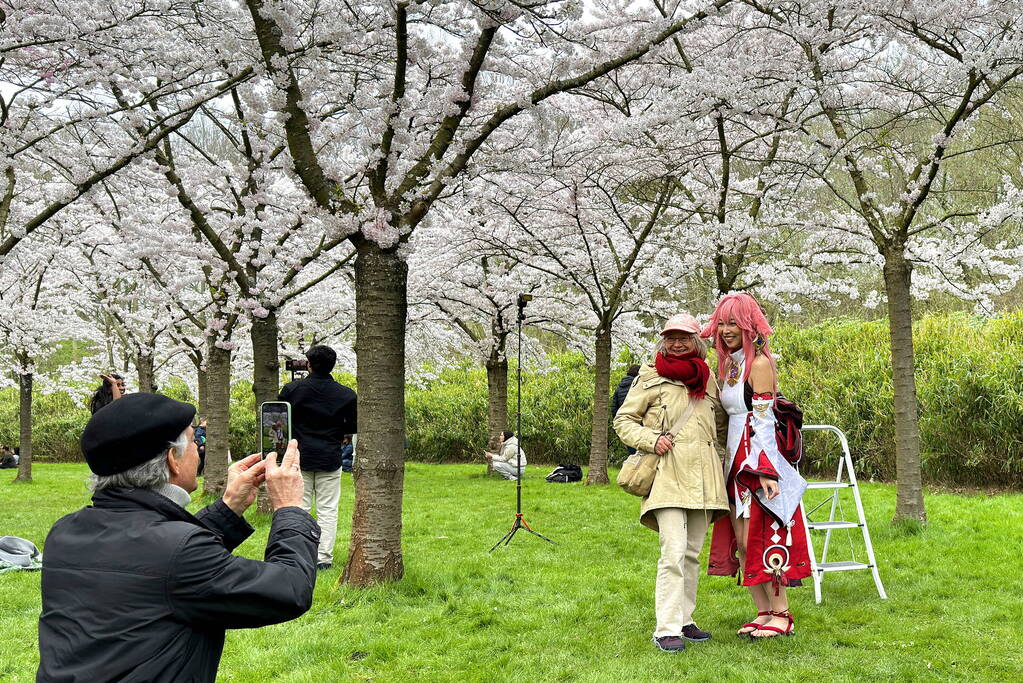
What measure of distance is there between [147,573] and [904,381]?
682 cm

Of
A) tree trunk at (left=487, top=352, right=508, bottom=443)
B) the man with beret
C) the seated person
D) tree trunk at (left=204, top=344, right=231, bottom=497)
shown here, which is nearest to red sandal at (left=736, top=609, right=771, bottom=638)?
the man with beret

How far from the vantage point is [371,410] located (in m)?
5.85

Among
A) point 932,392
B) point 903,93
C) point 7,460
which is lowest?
point 7,460

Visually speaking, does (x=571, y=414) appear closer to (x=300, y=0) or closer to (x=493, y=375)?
(x=493, y=375)

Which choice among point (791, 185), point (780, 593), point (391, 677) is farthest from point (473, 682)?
point (791, 185)

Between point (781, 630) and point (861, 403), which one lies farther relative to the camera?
point (861, 403)

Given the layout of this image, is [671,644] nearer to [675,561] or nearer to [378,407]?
[675,561]

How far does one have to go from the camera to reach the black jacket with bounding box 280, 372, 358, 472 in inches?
266

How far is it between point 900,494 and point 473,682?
4.93 m

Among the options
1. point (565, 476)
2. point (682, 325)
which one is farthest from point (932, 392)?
point (682, 325)

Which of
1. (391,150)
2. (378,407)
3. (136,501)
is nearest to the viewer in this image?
(136,501)

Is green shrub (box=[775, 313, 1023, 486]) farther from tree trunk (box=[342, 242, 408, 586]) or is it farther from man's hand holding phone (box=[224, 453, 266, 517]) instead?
man's hand holding phone (box=[224, 453, 266, 517])

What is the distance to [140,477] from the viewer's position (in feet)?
6.56

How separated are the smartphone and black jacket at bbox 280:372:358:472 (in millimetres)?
4176
